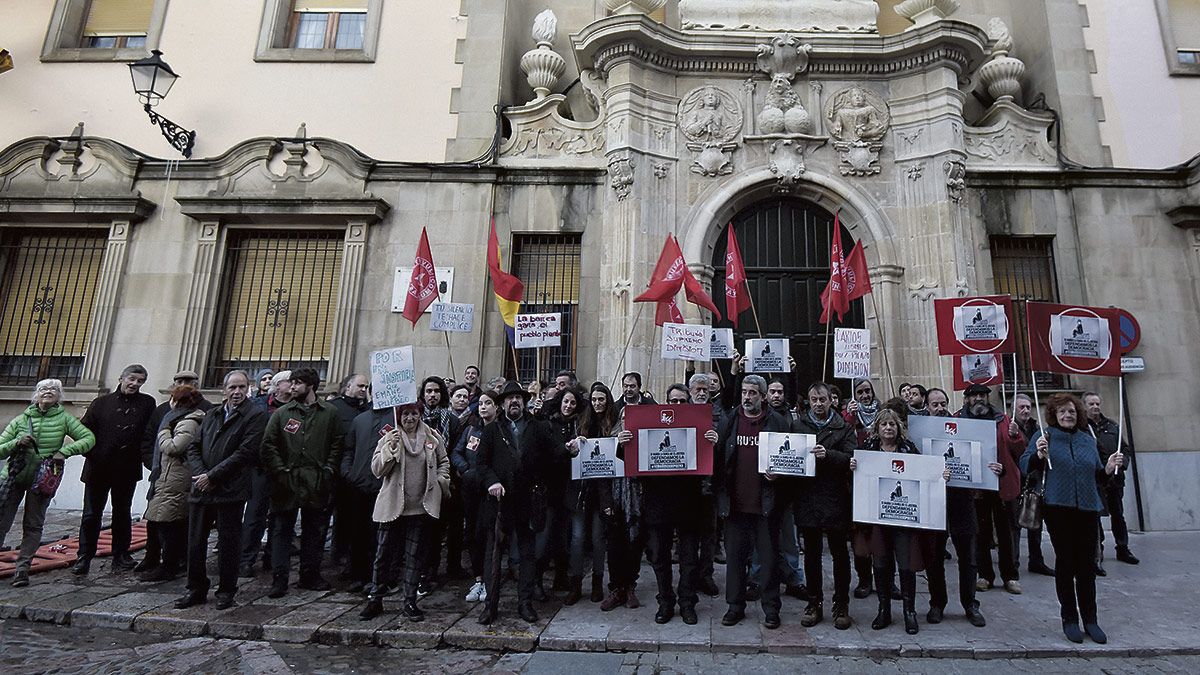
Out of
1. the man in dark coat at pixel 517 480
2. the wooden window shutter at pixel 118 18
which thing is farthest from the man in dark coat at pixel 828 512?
the wooden window shutter at pixel 118 18

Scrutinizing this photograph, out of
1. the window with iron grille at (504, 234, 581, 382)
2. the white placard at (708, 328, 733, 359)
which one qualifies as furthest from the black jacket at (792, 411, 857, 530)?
the window with iron grille at (504, 234, 581, 382)

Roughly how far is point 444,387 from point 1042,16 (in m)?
13.1

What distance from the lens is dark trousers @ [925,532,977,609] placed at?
202 inches

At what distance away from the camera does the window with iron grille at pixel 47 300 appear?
10.7 metres

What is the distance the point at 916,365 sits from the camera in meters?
9.62

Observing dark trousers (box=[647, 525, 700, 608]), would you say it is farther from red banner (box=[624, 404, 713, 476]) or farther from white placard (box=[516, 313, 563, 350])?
white placard (box=[516, 313, 563, 350])

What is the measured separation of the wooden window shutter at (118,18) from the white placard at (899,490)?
1522 centimetres

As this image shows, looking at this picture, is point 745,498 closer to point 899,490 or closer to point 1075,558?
point 899,490

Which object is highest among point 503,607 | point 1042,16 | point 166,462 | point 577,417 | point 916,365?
point 1042,16

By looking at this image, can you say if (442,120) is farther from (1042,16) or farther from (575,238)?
(1042,16)

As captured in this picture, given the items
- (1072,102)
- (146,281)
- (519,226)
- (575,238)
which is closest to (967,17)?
(1072,102)

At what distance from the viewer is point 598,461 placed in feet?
18.0

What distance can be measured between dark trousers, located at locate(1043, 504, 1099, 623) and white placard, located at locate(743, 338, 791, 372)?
373 centimetres

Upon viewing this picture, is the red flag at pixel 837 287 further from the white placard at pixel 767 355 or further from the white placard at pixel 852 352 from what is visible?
the white placard at pixel 767 355
